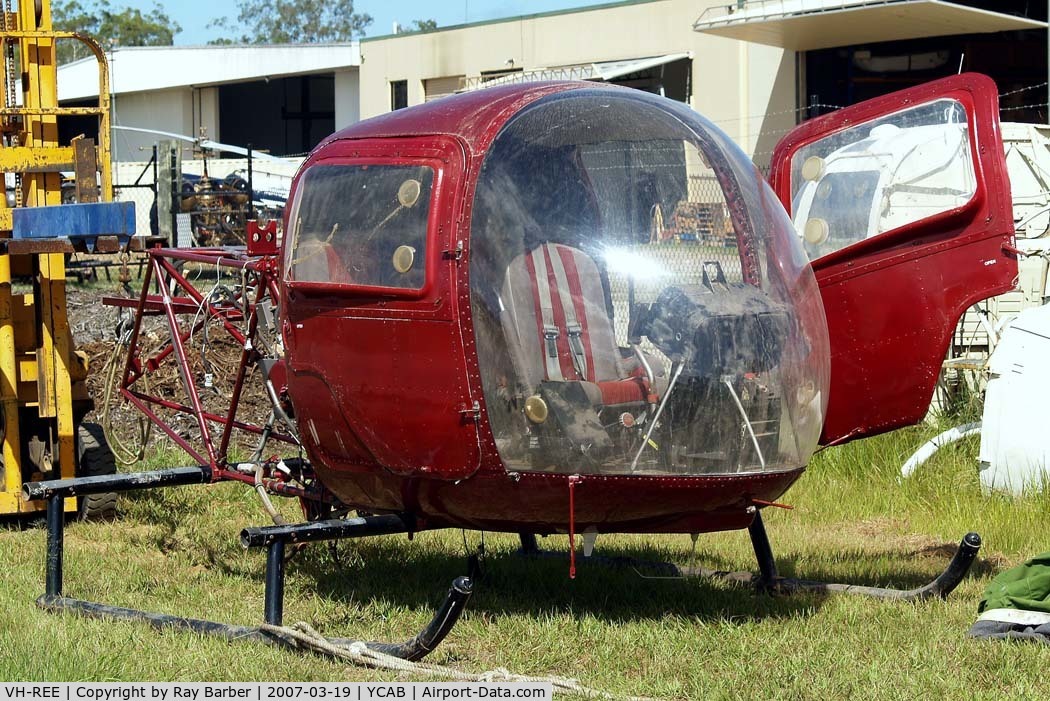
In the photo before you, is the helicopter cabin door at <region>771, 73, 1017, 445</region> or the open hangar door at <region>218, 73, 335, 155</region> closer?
the helicopter cabin door at <region>771, 73, 1017, 445</region>

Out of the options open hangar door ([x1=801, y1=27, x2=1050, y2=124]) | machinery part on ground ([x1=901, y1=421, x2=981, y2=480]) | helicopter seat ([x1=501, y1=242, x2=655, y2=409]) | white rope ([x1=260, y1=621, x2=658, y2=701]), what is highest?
open hangar door ([x1=801, y1=27, x2=1050, y2=124])

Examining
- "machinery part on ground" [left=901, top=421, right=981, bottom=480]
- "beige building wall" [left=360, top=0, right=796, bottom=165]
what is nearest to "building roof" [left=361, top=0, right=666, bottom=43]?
"beige building wall" [left=360, top=0, right=796, bottom=165]

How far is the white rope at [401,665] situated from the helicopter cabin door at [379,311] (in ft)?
2.19

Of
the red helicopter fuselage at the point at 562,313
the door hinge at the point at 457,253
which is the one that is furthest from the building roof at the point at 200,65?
the door hinge at the point at 457,253

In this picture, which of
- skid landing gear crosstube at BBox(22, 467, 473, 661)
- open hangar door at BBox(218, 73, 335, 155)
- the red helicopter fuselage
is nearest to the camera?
skid landing gear crosstube at BBox(22, 467, 473, 661)

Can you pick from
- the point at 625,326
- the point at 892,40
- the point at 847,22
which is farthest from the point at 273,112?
the point at 625,326

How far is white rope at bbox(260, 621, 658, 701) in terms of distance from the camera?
4746 mm

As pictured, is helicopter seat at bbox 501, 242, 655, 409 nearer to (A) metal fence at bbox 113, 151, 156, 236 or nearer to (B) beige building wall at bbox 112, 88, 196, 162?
(A) metal fence at bbox 113, 151, 156, 236

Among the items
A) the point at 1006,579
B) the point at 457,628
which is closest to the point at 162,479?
the point at 457,628

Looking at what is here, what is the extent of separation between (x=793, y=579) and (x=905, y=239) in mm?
1677

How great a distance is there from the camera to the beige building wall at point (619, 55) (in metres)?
29.5

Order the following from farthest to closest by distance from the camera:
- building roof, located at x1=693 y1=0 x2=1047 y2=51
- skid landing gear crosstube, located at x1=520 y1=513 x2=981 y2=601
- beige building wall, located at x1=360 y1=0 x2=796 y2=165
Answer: beige building wall, located at x1=360 y1=0 x2=796 y2=165, building roof, located at x1=693 y1=0 x2=1047 y2=51, skid landing gear crosstube, located at x1=520 y1=513 x2=981 y2=601

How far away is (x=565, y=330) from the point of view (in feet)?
16.0

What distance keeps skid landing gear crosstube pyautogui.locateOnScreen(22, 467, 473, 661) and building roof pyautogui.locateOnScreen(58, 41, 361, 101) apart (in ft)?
118
